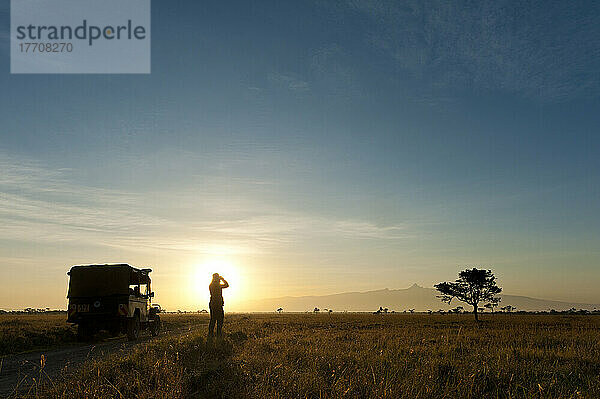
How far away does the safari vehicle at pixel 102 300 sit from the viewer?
70.9ft

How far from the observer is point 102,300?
21.8m

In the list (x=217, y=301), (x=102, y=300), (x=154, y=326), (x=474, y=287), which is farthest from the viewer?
(x=474, y=287)

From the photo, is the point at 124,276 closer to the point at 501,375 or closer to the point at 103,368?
the point at 103,368

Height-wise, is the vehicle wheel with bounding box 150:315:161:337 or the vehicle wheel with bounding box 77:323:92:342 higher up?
the vehicle wheel with bounding box 77:323:92:342

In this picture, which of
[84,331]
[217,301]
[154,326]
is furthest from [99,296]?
[217,301]

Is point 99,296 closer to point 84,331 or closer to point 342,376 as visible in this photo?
point 84,331

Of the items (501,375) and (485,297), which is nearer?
(501,375)

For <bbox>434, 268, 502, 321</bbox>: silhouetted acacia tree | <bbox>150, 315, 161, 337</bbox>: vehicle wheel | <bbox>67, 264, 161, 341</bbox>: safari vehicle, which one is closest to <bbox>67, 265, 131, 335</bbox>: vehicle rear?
<bbox>67, 264, 161, 341</bbox>: safari vehicle

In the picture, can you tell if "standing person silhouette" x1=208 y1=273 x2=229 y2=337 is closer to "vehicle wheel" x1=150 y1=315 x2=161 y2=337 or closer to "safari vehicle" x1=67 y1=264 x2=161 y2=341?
"safari vehicle" x1=67 y1=264 x2=161 y2=341

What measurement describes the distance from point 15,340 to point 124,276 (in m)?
5.29

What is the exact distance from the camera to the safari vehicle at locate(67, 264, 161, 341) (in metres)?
21.6

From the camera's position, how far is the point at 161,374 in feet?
25.8

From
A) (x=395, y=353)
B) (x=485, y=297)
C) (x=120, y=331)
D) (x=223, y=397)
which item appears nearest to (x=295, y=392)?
(x=223, y=397)

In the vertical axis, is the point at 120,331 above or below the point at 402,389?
below
